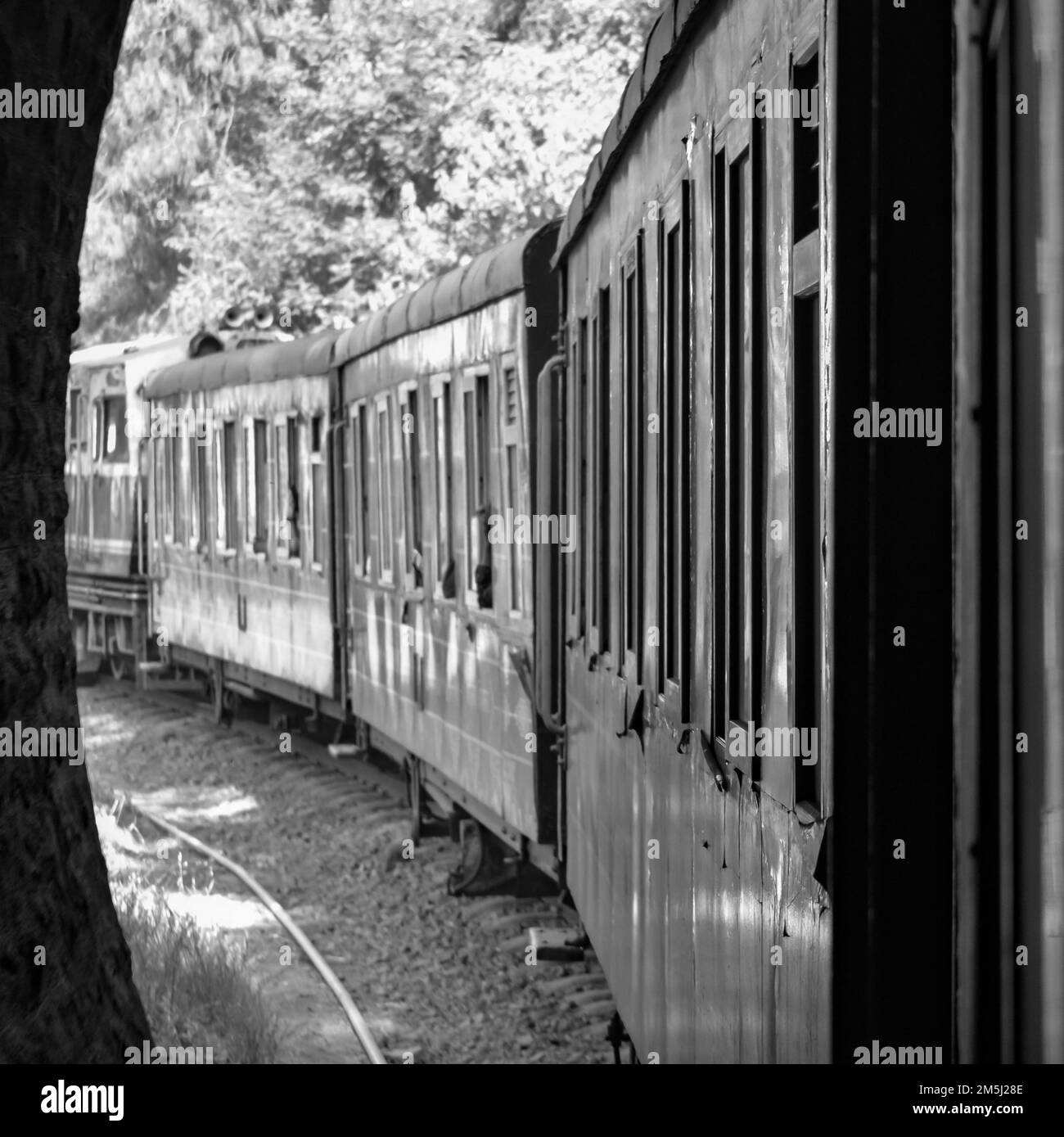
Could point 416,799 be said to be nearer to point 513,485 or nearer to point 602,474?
point 513,485

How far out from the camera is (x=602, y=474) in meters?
6.91

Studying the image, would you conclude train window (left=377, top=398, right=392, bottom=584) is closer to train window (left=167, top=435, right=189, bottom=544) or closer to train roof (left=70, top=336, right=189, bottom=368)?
train window (left=167, top=435, right=189, bottom=544)

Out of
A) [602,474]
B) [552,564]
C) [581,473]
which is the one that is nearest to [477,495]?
[552,564]

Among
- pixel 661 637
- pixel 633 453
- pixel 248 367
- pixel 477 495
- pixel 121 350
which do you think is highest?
pixel 121 350

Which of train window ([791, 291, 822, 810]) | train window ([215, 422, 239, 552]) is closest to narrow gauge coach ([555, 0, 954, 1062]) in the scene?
train window ([791, 291, 822, 810])

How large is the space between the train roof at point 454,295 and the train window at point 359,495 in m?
0.48

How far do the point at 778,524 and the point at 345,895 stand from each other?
334 inches

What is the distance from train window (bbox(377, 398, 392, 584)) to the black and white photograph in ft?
0.17

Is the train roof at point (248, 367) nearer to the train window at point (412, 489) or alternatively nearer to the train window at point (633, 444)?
the train window at point (412, 489)

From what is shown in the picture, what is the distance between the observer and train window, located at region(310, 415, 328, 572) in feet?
51.8

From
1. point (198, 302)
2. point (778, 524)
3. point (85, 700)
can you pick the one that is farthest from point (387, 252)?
point (778, 524)

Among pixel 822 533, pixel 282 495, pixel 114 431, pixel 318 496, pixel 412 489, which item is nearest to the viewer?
pixel 822 533

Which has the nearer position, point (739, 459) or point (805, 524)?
point (805, 524)

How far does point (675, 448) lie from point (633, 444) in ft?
3.15
